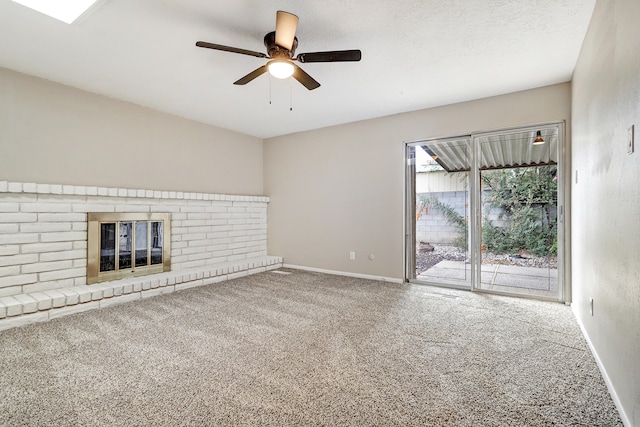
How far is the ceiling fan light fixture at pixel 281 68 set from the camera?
239cm

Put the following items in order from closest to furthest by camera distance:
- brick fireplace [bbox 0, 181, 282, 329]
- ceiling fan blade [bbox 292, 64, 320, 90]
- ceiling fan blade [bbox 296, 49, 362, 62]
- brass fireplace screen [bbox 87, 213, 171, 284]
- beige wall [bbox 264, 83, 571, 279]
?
ceiling fan blade [bbox 296, 49, 362, 62] < ceiling fan blade [bbox 292, 64, 320, 90] < brick fireplace [bbox 0, 181, 282, 329] < brass fireplace screen [bbox 87, 213, 171, 284] < beige wall [bbox 264, 83, 571, 279]

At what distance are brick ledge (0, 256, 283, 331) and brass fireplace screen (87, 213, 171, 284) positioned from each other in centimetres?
14

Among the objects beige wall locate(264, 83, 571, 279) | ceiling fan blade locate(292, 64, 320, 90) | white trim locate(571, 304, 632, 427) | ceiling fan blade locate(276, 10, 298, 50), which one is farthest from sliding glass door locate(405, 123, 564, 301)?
→ ceiling fan blade locate(276, 10, 298, 50)

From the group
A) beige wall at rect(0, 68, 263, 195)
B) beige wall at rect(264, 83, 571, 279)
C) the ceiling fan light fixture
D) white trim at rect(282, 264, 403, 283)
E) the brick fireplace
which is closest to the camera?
the ceiling fan light fixture

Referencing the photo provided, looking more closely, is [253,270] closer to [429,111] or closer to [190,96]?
[190,96]

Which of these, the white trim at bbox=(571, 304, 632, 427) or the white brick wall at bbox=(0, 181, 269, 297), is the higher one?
the white brick wall at bbox=(0, 181, 269, 297)

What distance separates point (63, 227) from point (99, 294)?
83 cm

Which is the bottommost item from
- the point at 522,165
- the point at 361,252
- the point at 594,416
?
the point at 594,416

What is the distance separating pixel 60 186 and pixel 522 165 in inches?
207

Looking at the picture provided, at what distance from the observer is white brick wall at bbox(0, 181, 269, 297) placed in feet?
9.82

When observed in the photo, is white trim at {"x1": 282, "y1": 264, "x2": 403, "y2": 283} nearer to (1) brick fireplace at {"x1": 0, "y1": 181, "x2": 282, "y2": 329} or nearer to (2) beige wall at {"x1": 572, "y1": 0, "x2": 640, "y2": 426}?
(1) brick fireplace at {"x1": 0, "y1": 181, "x2": 282, "y2": 329}

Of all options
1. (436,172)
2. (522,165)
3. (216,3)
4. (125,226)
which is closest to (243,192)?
(125,226)

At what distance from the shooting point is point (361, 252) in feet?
15.5

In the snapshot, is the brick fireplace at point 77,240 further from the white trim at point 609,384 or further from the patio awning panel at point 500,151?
the white trim at point 609,384
